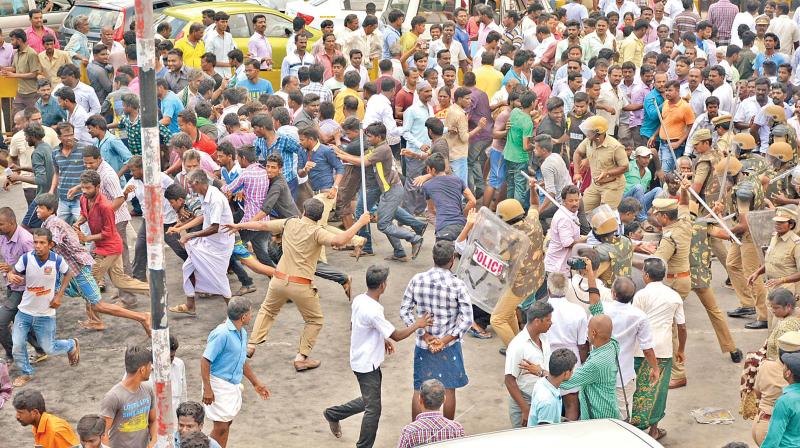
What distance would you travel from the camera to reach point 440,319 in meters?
9.18

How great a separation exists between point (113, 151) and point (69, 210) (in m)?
1.25

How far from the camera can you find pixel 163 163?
14.2 m

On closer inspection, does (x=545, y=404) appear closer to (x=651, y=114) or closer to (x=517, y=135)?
(x=517, y=135)

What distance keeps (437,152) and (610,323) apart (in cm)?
483

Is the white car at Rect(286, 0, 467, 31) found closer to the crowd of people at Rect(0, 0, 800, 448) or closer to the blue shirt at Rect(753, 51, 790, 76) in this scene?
the crowd of people at Rect(0, 0, 800, 448)

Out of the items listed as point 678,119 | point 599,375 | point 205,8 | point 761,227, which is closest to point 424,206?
point 678,119

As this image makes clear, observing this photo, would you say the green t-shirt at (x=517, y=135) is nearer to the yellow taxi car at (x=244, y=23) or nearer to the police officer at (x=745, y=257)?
the police officer at (x=745, y=257)

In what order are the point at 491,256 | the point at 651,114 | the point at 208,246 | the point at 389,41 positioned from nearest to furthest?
the point at 491,256
the point at 208,246
the point at 651,114
the point at 389,41

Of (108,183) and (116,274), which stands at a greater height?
(108,183)

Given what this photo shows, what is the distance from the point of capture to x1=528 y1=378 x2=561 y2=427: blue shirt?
7977mm

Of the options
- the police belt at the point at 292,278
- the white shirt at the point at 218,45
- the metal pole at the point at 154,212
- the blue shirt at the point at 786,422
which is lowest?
the white shirt at the point at 218,45

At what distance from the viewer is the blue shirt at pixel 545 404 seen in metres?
7.98

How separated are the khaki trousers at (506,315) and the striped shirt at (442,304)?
1308 millimetres

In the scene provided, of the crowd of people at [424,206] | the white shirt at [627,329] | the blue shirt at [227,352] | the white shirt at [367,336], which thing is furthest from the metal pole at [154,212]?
the white shirt at [627,329]
